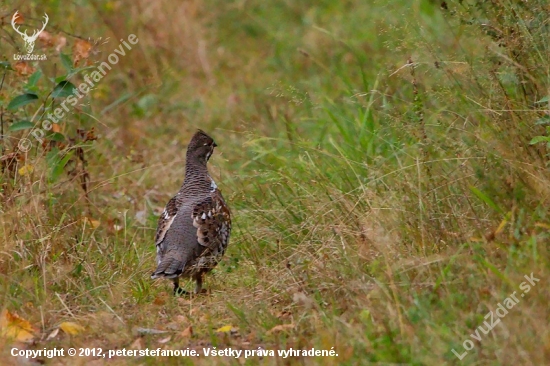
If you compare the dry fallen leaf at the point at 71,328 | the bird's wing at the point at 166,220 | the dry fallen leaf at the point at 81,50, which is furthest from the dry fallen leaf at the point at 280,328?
the dry fallen leaf at the point at 81,50

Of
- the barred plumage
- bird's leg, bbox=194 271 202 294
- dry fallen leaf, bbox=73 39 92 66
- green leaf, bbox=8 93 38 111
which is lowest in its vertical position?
bird's leg, bbox=194 271 202 294

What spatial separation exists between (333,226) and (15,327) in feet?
7.07

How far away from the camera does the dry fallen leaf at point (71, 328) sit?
17.8 ft

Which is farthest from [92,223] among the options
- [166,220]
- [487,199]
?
[487,199]

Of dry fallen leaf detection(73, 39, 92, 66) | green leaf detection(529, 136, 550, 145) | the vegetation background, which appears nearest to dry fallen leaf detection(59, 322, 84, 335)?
the vegetation background

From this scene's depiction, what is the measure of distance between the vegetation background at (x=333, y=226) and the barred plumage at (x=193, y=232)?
0.21 meters

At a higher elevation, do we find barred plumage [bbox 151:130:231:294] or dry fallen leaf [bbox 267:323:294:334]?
barred plumage [bbox 151:130:231:294]

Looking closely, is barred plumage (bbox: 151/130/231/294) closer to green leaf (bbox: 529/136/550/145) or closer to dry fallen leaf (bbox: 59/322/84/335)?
dry fallen leaf (bbox: 59/322/84/335)

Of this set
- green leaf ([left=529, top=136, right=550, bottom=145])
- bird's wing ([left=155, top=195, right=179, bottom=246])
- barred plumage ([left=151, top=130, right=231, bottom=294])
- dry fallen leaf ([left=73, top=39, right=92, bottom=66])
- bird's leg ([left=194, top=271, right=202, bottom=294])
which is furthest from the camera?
dry fallen leaf ([left=73, top=39, right=92, bottom=66])

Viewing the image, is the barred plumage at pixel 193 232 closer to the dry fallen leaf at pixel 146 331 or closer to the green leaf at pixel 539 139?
the dry fallen leaf at pixel 146 331

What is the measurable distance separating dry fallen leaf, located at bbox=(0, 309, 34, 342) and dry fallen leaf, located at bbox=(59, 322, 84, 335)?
19 cm

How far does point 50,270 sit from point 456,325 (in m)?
2.80

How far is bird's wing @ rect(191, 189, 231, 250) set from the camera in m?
6.57

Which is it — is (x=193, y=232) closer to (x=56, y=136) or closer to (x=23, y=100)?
(x=56, y=136)
